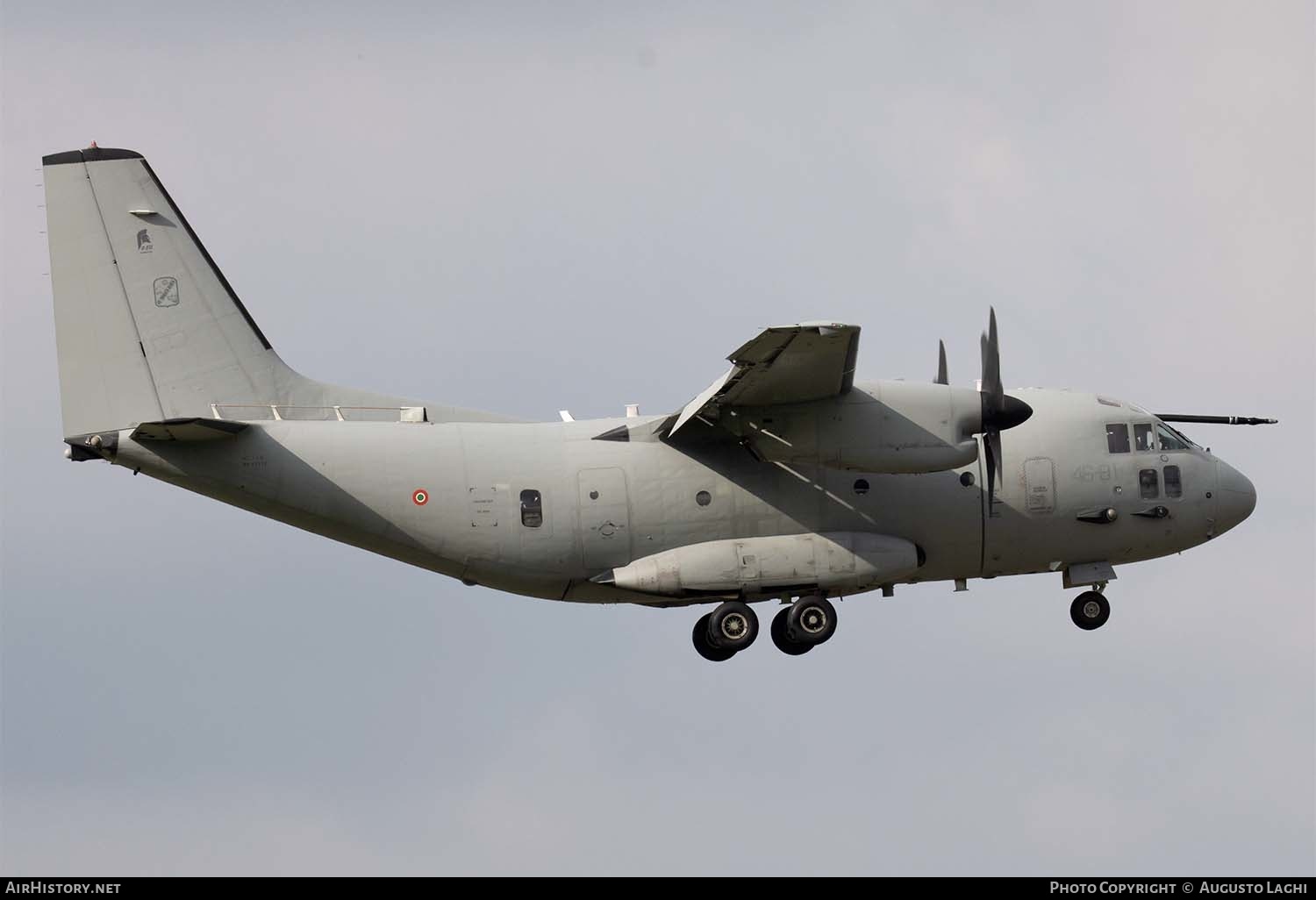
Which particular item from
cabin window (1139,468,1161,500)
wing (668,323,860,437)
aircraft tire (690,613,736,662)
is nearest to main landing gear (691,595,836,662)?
aircraft tire (690,613,736,662)

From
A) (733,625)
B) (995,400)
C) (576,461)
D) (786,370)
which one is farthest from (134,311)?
(995,400)

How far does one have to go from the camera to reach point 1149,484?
40.9 m

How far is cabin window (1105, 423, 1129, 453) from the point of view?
40.8 m

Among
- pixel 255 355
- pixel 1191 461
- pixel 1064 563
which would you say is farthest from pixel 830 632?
pixel 255 355

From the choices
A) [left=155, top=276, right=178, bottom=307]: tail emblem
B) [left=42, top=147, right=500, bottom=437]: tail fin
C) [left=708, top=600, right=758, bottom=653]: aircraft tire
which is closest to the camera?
[left=42, top=147, right=500, bottom=437]: tail fin

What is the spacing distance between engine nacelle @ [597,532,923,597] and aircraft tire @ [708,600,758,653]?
1.05 ft

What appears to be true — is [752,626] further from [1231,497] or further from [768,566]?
[1231,497]

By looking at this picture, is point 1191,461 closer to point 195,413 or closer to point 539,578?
point 539,578

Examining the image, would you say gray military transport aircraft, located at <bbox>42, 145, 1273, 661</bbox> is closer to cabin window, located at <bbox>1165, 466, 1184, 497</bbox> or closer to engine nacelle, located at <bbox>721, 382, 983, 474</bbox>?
engine nacelle, located at <bbox>721, 382, 983, 474</bbox>

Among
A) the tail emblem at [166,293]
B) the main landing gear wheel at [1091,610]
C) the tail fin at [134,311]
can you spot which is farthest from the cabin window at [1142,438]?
the tail emblem at [166,293]

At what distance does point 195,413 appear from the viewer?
1533 inches

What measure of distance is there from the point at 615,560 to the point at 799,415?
3.91 metres

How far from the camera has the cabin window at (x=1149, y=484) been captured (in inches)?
1609

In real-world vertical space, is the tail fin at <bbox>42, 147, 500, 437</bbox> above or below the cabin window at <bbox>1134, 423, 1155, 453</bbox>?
above
